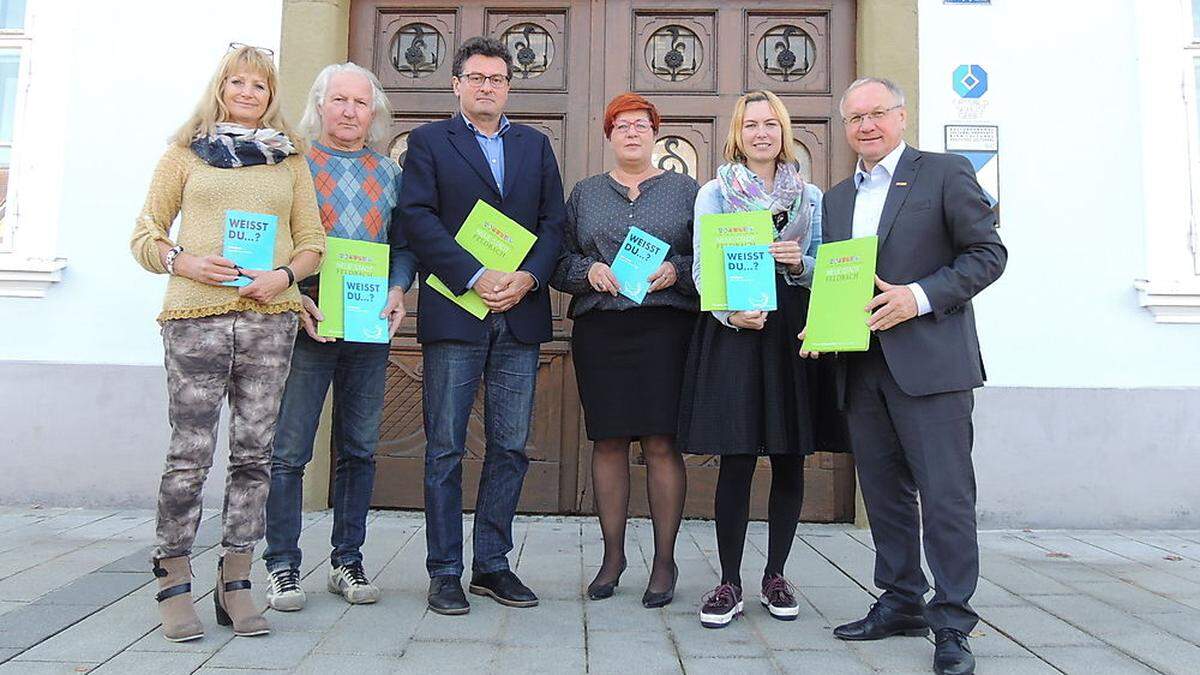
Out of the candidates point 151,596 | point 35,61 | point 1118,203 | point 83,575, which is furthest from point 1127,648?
point 35,61

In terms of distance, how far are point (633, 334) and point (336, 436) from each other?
49.7 inches

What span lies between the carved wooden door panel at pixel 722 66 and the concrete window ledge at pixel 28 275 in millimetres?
3246

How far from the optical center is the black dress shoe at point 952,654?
257 cm

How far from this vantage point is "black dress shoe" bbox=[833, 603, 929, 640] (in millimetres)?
2920

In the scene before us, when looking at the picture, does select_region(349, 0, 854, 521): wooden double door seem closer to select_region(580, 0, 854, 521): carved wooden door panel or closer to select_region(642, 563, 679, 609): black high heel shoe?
select_region(580, 0, 854, 521): carved wooden door panel

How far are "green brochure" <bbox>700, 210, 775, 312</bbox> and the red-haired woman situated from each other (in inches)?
9.6

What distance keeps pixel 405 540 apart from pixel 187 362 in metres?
1.93

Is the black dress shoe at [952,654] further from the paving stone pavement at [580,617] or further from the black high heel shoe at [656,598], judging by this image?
the black high heel shoe at [656,598]

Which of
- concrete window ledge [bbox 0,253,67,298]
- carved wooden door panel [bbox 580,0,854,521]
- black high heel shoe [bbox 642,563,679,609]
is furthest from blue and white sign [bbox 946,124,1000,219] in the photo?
concrete window ledge [bbox 0,253,67,298]

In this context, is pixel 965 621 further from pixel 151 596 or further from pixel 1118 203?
pixel 1118 203

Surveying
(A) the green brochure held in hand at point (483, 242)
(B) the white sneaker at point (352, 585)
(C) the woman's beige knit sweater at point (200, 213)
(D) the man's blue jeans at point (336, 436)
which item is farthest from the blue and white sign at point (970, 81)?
(B) the white sneaker at point (352, 585)

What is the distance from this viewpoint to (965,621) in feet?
8.70

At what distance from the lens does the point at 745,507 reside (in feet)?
10.4

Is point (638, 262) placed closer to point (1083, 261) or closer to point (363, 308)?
point (363, 308)
